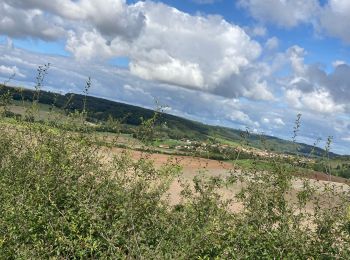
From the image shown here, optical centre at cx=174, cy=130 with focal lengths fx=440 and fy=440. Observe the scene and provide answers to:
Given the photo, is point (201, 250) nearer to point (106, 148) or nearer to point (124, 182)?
point (124, 182)

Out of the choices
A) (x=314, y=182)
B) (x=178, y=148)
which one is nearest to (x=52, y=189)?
(x=178, y=148)

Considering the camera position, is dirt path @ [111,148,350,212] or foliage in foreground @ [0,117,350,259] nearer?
foliage in foreground @ [0,117,350,259]

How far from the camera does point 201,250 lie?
12.6 m

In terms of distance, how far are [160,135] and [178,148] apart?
98 cm

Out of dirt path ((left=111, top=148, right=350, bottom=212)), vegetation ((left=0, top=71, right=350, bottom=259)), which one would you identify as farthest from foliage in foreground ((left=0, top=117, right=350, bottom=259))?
dirt path ((left=111, top=148, right=350, bottom=212))

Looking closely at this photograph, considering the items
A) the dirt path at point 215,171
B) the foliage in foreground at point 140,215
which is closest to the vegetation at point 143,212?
the foliage in foreground at point 140,215

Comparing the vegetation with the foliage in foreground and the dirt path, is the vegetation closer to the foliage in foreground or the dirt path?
the foliage in foreground

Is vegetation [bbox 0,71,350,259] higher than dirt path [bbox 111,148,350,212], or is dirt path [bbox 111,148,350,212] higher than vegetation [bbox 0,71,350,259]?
dirt path [bbox 111,148,350,212]

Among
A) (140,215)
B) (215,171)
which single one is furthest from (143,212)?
(215,171)

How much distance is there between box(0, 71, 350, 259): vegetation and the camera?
40.0ft

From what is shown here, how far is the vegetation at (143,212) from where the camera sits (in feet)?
40.0

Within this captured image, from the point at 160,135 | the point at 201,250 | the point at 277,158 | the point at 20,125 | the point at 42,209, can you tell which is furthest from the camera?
the point at 20,125

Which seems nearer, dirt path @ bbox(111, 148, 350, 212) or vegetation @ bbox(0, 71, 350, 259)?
vegetation @ bbox(0, 71, 350, 259)

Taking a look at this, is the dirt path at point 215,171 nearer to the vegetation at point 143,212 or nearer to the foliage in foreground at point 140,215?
the vegetation at point 143,212
